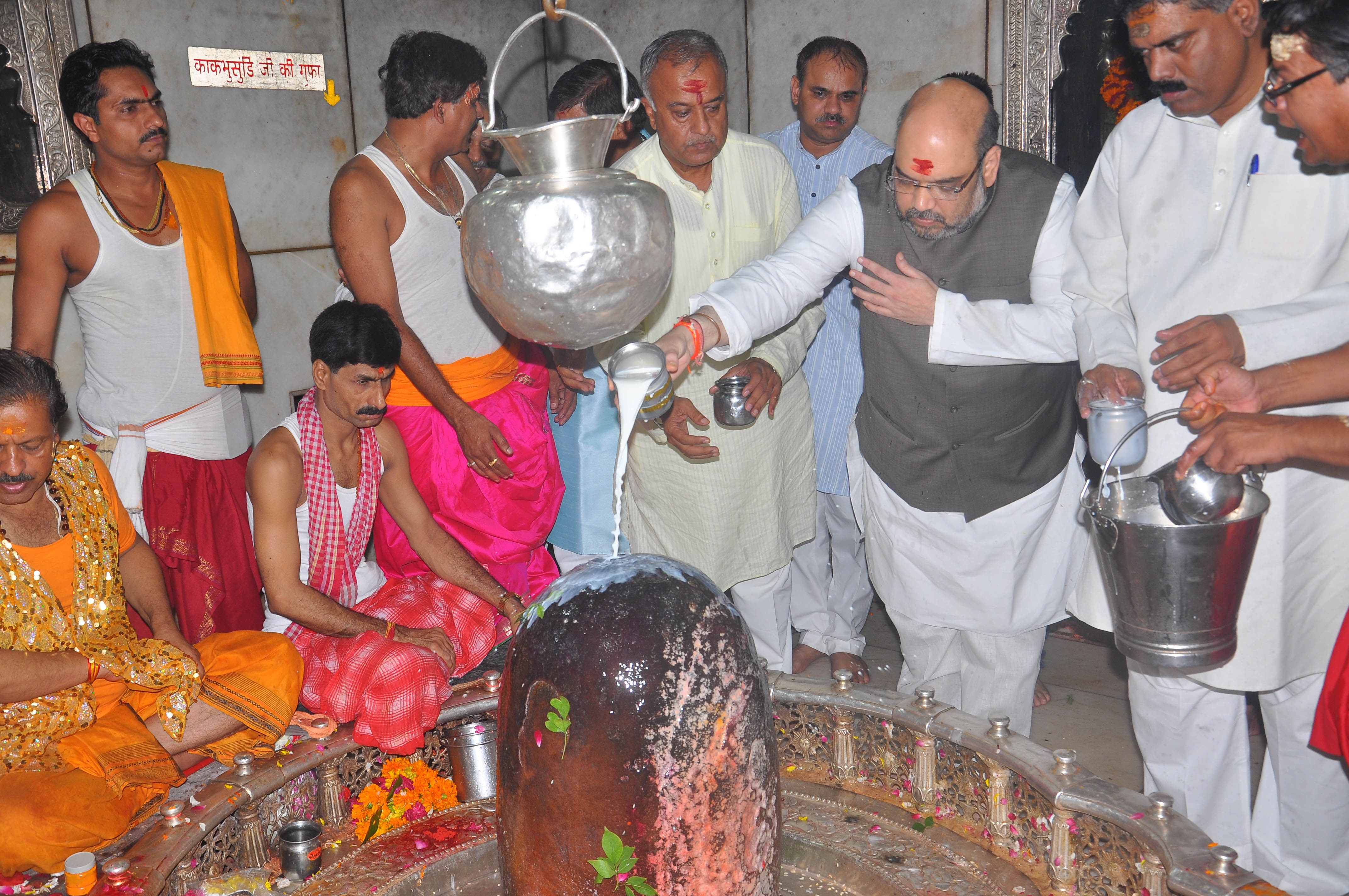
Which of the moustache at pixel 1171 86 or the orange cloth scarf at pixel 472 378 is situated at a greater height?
the moustache at pixel 1171 86

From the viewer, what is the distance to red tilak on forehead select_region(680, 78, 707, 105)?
119 inches

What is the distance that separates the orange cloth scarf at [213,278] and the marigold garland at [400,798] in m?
1.69

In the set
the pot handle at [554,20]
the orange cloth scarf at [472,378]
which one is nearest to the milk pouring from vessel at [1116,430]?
the pot handle at [554,20]

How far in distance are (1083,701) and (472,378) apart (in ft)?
7.96

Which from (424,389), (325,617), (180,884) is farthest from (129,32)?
(180,884)

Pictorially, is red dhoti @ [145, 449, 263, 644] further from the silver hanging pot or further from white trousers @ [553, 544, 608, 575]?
the silver hanging pot

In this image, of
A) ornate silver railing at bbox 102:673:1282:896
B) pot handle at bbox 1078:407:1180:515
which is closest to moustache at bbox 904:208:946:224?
pot handle at bbox 1078:407:1180:515

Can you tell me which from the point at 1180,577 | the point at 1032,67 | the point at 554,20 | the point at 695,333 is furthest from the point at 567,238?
the point at 1032,67

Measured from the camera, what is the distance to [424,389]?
3361 mm

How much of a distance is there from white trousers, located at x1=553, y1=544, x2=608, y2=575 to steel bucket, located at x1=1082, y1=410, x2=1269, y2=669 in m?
1.99

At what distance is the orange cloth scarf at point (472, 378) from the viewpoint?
11.4 ft

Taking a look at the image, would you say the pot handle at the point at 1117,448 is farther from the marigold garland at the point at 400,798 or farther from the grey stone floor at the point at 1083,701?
the marigold garland at the point at 400,798

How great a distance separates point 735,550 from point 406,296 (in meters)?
1.36

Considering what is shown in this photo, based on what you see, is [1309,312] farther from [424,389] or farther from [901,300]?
[424,389]
